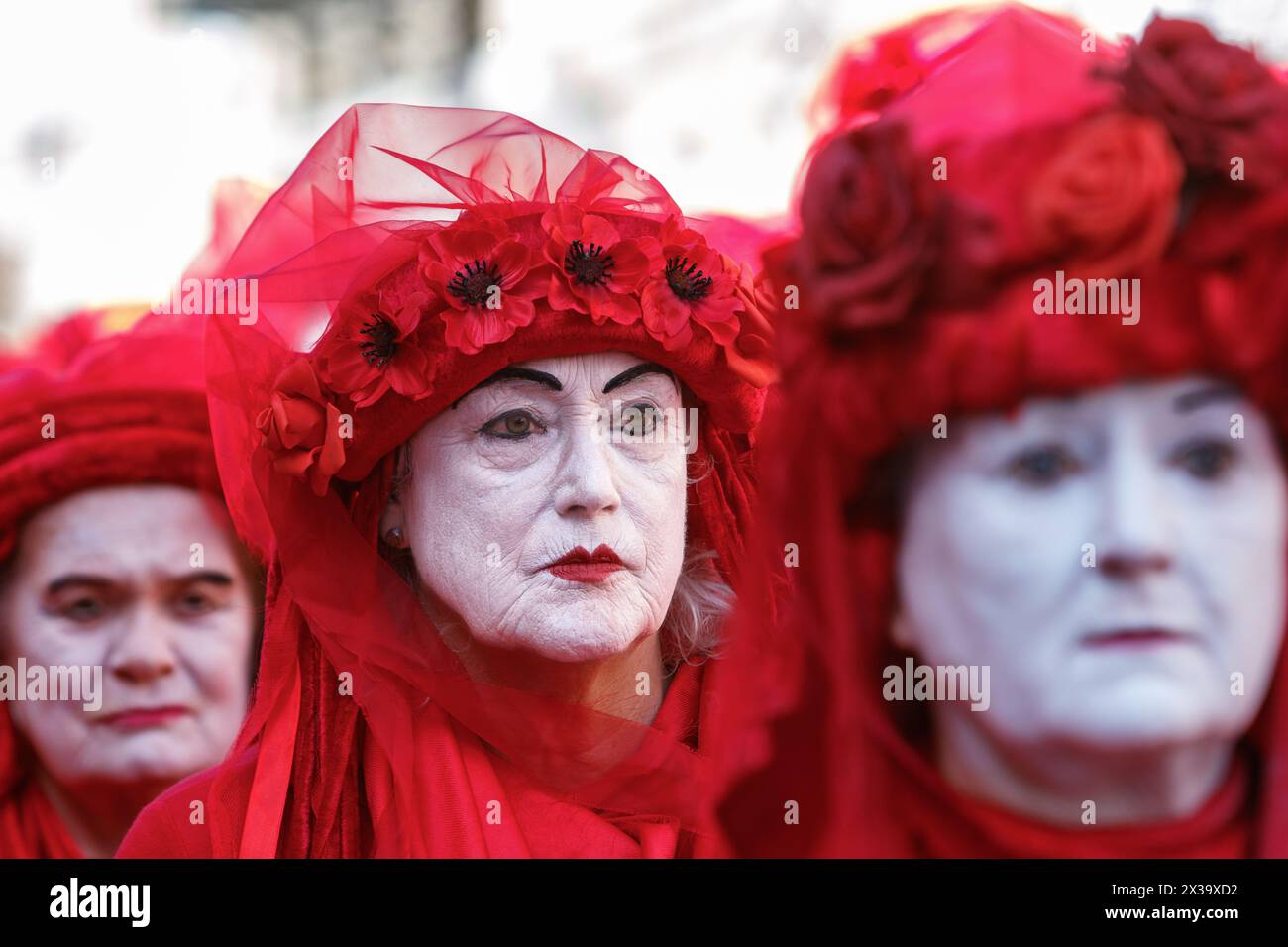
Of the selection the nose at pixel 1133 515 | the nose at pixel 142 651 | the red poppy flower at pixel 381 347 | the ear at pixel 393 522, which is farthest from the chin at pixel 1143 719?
the nose at pixel 142 651

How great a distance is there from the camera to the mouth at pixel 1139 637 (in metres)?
1.65

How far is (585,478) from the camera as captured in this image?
8.96 feet

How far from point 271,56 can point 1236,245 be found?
38.1 ft

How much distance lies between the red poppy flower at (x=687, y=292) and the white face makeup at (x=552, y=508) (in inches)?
4.1

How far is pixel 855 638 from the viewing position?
184 centimetres

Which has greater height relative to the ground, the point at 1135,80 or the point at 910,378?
the point at 1135,80

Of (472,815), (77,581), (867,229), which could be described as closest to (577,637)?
(472,815)

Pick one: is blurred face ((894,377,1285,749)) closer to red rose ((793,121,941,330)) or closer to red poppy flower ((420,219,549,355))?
red rose ((793,121,941,330))

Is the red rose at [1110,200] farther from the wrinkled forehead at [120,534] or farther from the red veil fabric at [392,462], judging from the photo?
the wrinkled forehead at [120,534]

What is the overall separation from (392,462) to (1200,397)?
67.2 inches

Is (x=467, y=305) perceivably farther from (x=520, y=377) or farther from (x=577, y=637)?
(x=577, y=637)

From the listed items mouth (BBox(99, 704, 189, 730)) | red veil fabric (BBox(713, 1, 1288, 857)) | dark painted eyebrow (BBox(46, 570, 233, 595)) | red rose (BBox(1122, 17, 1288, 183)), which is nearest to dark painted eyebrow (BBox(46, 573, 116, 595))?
dark painted eyebrow (BBox(46, 570, 233, 595))
